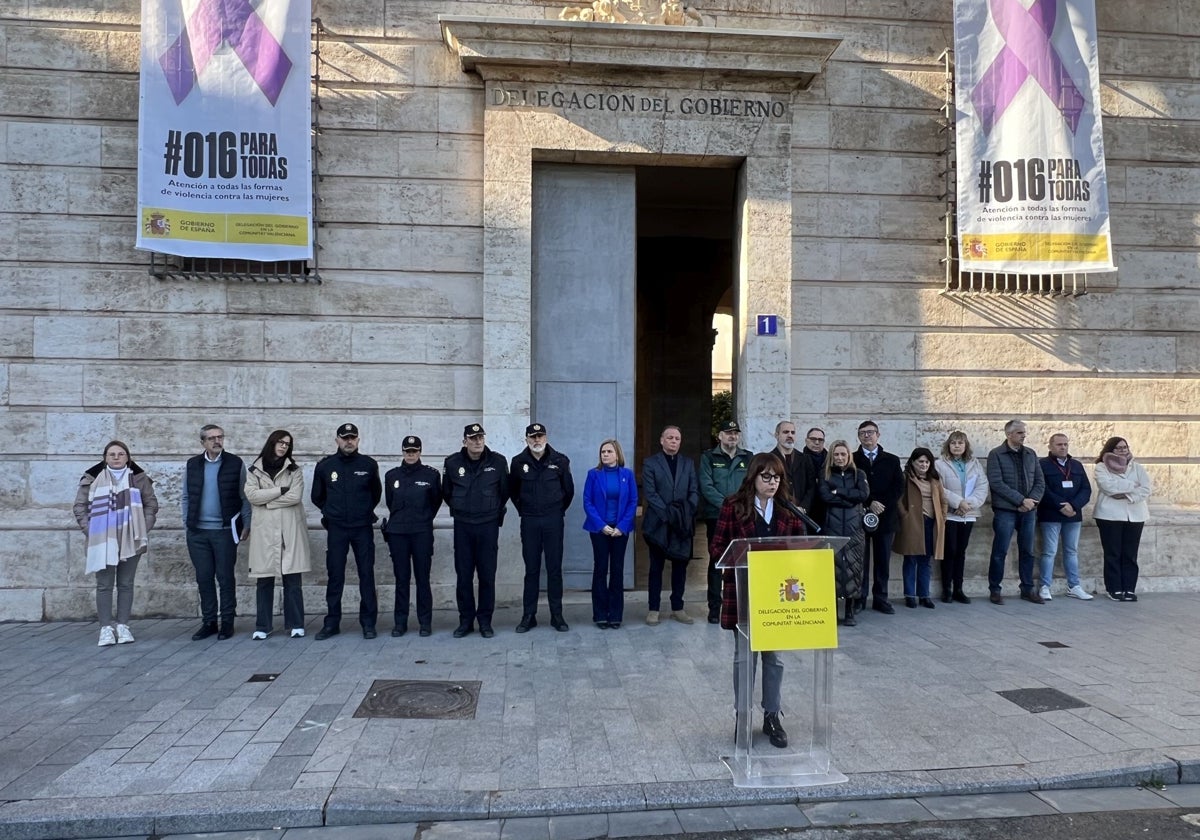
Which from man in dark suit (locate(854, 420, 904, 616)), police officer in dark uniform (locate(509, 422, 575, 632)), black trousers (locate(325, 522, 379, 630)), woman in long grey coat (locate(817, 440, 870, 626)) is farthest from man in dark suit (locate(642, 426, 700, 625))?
black trousers (locate(325, 522, 379, 630))

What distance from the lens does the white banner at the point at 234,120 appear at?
28.4ft

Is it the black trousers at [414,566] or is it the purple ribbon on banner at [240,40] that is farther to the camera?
the purple ribbon on banner at [240,40]

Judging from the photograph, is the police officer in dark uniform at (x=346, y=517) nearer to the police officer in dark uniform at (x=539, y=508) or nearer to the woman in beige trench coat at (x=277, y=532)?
the woman in beige trench coat at (x=277, y=532)

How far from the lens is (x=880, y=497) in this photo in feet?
28.3

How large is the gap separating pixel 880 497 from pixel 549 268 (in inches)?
179

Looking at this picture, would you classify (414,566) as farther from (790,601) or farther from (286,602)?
(790,601)

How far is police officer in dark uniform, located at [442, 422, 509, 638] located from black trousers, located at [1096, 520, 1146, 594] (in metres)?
6.93

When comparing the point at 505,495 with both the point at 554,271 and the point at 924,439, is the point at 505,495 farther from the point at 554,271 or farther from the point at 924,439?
the point at 924,439

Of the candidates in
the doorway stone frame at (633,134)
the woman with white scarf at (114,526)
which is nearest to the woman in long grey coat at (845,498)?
the doorway stone frame at (633,134)

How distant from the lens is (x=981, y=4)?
9.47 meters

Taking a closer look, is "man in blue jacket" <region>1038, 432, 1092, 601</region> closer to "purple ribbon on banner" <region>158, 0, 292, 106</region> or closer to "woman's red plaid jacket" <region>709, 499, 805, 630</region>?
"woman's red plaid jacket" <region>709, 499, 805, 630</region>

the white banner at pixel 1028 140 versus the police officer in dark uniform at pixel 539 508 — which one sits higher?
the white banner at pixel 1028 140

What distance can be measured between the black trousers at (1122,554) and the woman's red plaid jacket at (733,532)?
6.01 metres

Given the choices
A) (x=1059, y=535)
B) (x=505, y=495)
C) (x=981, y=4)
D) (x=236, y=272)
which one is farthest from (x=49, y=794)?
(x=981, y=4)
